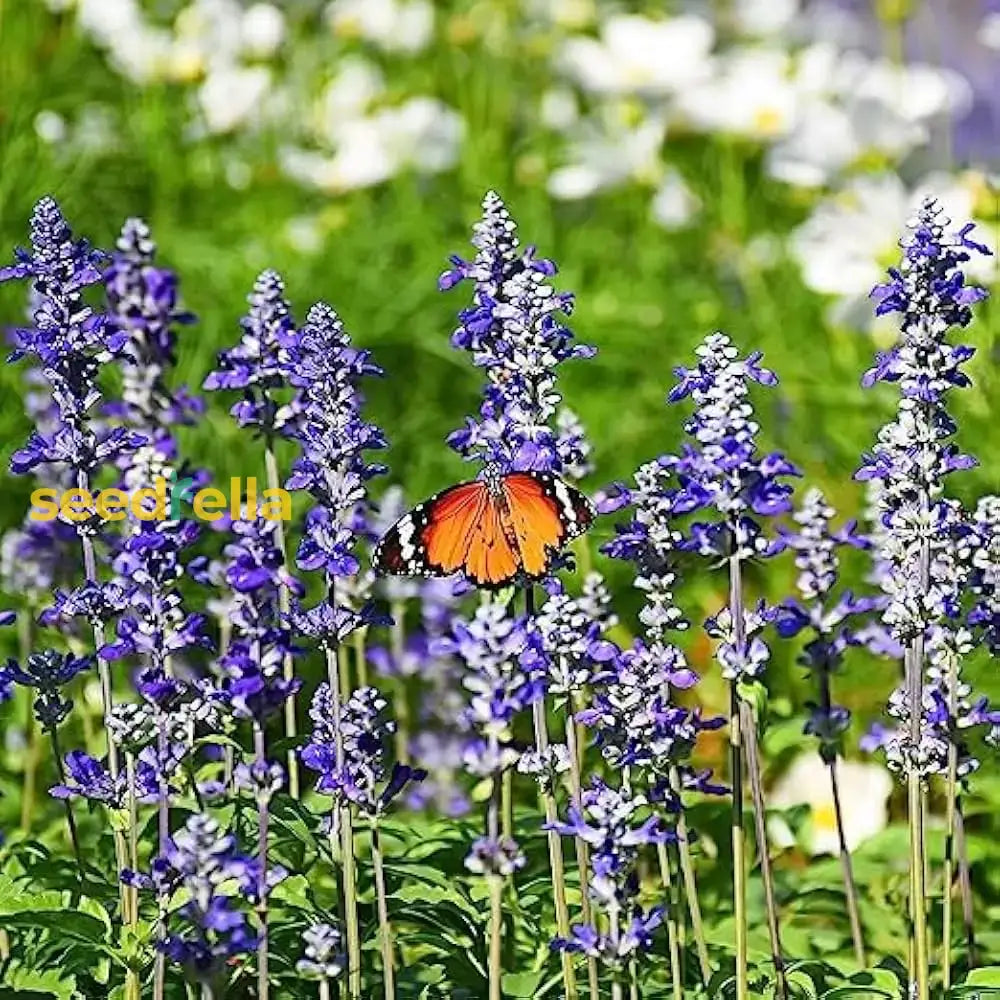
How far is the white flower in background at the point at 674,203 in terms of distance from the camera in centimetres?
713

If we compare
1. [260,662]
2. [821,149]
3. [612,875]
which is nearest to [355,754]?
[260,662]

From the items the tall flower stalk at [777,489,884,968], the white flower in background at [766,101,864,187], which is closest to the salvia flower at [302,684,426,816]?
the tall flower stalk at [777,489,884,968]

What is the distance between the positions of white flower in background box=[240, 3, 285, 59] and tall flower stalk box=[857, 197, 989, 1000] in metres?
4.94

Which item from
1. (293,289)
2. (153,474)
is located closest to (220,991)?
(153,474)

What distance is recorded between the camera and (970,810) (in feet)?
13.7

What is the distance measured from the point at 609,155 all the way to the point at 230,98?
138cm

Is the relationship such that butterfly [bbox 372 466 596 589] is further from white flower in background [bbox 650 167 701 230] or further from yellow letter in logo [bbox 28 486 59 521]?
white flower in background [bbox 650 167 701 230]

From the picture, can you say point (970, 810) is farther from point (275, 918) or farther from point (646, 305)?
point (646, 305)

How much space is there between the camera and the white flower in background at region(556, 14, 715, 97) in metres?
7.23

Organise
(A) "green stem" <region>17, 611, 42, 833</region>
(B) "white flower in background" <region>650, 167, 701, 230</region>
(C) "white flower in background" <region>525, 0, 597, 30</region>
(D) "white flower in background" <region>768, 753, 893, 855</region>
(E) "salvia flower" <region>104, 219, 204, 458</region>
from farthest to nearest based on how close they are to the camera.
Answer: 1. (C) "white flower in background" <region>525, 0, 597, 30</region>
2. (B) "white flower in background" <region>650, 167, 701, 230</region>
3. (D) "white flower in background" <region>768, 753, 893, 855</region>
4. (A) "green stem" <region>17, 611, 42, 833</region>
5. (E) "salvia flower" <region>104, 219, 204, 458</region>

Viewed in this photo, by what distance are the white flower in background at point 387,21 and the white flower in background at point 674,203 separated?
1.20 metres

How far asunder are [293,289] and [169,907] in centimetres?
371

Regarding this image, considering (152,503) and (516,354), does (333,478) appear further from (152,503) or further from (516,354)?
(152,503)

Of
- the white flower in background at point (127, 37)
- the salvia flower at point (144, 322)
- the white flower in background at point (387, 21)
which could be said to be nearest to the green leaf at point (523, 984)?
the salvia flower at point (144, 322)
